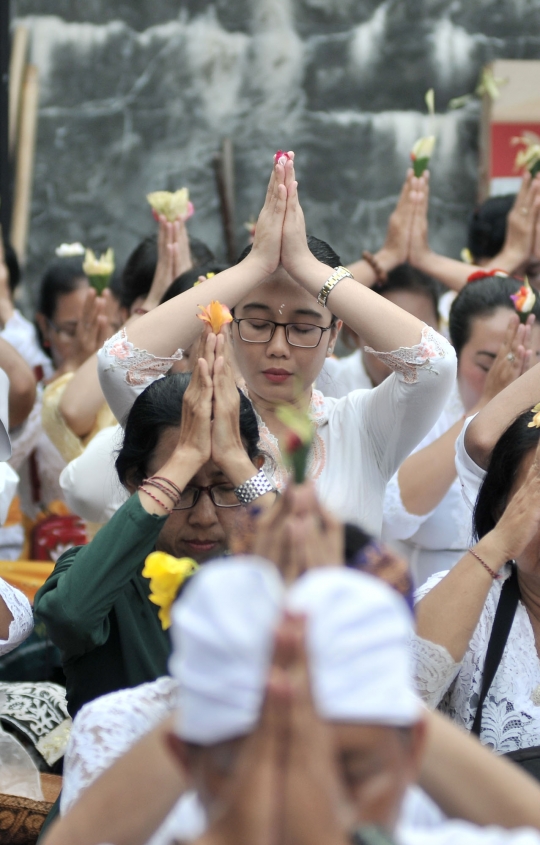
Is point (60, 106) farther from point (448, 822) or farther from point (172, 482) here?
point (448, 822)

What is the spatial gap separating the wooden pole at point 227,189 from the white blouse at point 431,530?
298 centimetres

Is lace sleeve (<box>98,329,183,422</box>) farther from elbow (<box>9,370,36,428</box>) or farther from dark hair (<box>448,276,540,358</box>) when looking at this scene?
dark hair (<box>448,276,540,358</box>)

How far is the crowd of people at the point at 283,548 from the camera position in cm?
97

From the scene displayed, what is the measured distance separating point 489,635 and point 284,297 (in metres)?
0.95

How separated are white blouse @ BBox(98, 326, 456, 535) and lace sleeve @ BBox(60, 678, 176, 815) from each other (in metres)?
0.84

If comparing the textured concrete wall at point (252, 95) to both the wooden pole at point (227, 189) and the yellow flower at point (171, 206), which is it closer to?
the wooden pole at point (227, 189)

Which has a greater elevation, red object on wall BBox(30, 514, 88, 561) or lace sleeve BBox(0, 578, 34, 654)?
lace sleeve BBox(0, 578, 34, 654)

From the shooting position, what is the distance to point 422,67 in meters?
5.92

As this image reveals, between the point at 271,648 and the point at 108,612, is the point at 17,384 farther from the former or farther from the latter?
the point at 271,648

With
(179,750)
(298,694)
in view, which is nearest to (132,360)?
(179,750)

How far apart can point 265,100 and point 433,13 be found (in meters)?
1.02

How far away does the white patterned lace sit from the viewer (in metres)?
2.46

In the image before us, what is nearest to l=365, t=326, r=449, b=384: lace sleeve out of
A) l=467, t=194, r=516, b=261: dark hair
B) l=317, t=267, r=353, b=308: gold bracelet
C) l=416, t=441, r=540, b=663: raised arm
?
l=317, t=267, r=353, b=308: gold bracelet

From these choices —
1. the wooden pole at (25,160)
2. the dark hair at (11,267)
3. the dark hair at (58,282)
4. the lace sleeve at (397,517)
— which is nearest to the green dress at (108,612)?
the lace sleeve at (397,517)
